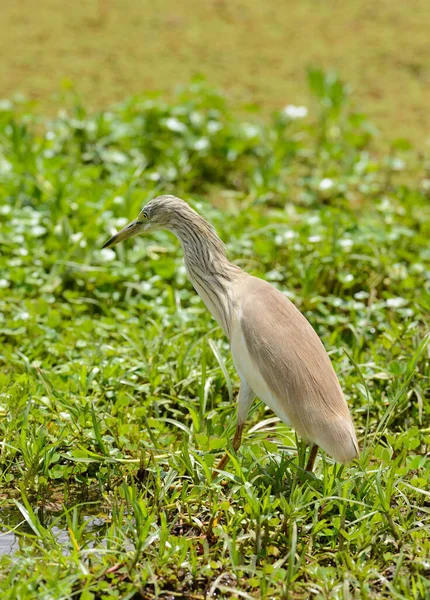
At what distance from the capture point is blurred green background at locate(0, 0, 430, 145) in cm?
725

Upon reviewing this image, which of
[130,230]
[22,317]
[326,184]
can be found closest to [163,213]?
[130,230]

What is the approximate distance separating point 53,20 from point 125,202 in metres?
3.50

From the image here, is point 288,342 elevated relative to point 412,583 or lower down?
elevated

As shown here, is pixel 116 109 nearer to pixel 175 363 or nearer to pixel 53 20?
pixel 53 20

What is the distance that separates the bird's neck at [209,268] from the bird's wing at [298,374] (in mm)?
157

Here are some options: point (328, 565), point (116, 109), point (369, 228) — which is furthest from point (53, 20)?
point (328, 565)

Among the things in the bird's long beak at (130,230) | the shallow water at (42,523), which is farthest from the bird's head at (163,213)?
the shallow water at (42,523)

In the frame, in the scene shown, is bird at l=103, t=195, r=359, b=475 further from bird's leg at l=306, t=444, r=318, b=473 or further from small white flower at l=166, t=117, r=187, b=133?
small white flower at l=166, t=117, r=187, b=133

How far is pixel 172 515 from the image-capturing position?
3299mm

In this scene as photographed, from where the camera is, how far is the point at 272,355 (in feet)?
10.7

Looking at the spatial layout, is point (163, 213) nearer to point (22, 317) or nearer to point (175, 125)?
point (22, 317)

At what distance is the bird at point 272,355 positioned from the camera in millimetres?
3195

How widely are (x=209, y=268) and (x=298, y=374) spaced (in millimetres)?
609

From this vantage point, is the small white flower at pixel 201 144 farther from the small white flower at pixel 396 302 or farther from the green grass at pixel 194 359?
the small white flower at pixel 396 302
